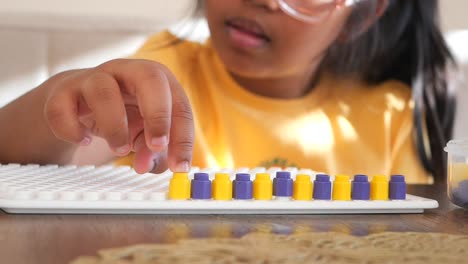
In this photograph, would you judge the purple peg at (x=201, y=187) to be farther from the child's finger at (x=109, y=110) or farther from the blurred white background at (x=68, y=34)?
the blurred white background at (x=68, y=34)

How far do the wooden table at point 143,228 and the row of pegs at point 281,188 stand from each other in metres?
0.02

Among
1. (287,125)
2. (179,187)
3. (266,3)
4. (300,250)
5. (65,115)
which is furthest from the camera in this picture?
(287,125)

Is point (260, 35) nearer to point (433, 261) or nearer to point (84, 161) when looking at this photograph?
point (84, 161)

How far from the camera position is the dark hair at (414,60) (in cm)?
132

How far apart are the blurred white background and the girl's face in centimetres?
36

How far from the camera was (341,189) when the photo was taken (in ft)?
1.62

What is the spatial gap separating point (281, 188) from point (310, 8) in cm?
59

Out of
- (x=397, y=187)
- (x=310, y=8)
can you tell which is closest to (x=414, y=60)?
(x=310, y=8)

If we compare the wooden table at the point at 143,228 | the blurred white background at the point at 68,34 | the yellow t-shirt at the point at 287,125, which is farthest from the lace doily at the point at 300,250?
the blurred white background at the point at 68,34

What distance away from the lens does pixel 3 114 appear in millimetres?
824

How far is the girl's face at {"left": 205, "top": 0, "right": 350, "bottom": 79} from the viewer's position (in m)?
1.01

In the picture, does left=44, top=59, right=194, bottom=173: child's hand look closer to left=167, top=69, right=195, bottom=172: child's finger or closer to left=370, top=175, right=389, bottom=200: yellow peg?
left=167, top=69, right=195, bottom=172: child's finger

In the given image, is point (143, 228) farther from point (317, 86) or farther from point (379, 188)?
point (317, 86)

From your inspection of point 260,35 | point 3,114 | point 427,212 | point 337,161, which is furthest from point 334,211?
point 337,161
